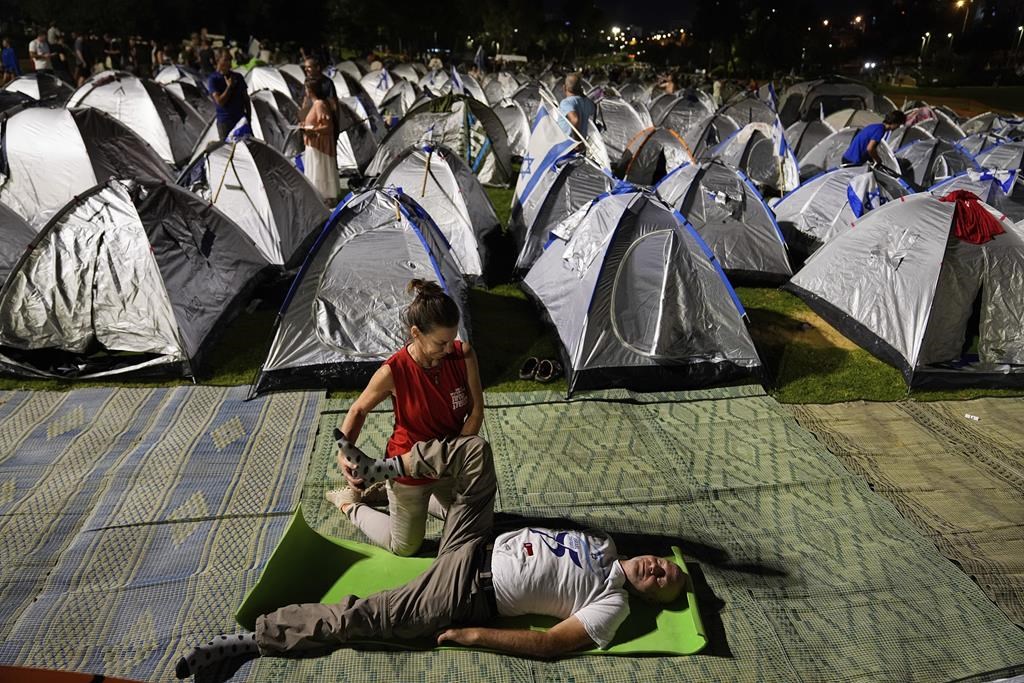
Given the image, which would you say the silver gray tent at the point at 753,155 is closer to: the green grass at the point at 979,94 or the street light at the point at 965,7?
the green grass at the point at 979,94

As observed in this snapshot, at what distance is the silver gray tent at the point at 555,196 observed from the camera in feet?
29.6

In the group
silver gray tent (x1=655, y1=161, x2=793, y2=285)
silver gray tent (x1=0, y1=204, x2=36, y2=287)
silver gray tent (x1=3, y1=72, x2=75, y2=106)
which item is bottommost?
silver gray tent (x1=655, y1=161, x2=793, y2=285)

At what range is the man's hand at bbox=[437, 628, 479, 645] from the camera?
341 centimetres

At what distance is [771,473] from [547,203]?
5.17m

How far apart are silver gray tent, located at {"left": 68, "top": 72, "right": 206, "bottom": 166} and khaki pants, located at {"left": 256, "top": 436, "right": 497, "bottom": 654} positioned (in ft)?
39.0

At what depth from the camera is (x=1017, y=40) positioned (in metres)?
49.8

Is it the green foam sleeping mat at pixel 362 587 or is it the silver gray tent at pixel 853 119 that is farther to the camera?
the silver gray tent at pixel 853 119

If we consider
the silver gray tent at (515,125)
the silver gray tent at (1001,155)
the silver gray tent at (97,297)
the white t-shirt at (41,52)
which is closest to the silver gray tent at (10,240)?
the silver gray tent at (97,297)

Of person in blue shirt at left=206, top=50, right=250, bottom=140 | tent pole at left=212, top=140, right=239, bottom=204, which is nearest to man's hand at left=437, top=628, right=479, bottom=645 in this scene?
tent pole at left=212, top=140, right=239, bottom=204

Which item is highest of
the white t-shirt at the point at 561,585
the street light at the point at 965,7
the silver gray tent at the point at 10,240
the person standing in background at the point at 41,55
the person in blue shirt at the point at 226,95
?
the street light at the point at 965,7

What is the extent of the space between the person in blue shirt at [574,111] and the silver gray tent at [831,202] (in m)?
3.40

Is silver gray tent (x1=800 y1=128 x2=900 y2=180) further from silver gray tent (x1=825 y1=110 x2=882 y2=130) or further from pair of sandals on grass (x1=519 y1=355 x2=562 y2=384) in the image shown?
pair of sandals on grass (x1=519 y1=355 x2=562 y2=384)

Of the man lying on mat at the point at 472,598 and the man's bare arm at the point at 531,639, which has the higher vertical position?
the man lying on mat at the point at 472,598

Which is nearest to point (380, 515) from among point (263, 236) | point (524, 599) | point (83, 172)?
point (524, 599)
